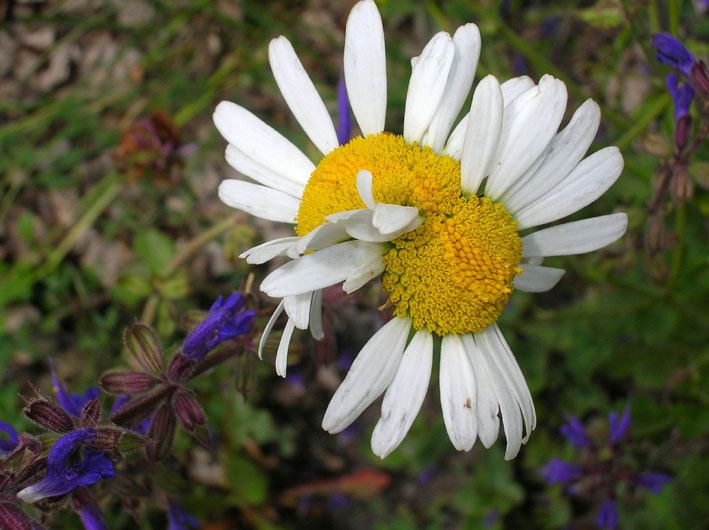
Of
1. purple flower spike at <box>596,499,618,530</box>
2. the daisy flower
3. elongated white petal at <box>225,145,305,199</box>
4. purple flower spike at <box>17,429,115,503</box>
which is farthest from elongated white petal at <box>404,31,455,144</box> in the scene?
purple flower spike at <box>596,499,618,530</box>

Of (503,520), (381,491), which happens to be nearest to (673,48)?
(503,520)

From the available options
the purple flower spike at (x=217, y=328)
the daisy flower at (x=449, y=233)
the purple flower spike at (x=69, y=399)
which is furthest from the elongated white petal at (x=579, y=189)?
the purple flower spike at (x=69, y=399)

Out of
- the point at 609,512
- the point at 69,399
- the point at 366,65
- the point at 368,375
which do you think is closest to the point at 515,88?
the point at 366,65

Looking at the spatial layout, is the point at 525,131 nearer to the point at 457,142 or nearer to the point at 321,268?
the point at 457,142

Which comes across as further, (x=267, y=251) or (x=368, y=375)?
(x=368, y=375)

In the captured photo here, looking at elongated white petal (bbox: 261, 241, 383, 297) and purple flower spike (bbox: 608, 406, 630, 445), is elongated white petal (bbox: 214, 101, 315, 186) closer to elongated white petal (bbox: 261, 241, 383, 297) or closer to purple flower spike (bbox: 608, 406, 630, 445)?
elongated white petal (bbox: 261, 241, 383, 297)

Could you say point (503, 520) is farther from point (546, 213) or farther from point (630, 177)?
point (546, 213)
